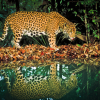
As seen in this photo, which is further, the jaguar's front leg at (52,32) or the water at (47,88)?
the jaguar's front leg at (52,32)

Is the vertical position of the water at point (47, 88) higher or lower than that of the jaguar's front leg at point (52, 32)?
lower

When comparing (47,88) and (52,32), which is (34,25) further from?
(47,88)

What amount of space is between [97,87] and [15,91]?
Result: 105 centimetres

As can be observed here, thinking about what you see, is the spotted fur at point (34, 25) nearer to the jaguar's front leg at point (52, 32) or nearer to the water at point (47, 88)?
the jaguar's front leg at point (52, 32)

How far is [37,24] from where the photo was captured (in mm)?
6859

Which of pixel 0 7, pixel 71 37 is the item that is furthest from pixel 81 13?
pixel 0 7

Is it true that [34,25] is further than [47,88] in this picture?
Yes

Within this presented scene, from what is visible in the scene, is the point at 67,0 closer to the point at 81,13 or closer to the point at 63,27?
the point at 81,13

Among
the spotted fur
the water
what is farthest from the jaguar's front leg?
the water

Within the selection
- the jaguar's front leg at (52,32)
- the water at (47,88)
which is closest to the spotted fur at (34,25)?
the jaguar's front leg at (52,32)

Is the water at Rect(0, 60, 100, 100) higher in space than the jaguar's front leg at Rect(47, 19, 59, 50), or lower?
lower

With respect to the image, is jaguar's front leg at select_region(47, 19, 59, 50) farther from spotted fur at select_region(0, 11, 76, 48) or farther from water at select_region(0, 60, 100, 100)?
water at select_region(0, 60, 100, 100)

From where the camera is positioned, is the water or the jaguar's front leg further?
the jaguar's front leg

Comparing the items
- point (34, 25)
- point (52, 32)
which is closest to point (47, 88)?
point (52, 32)
